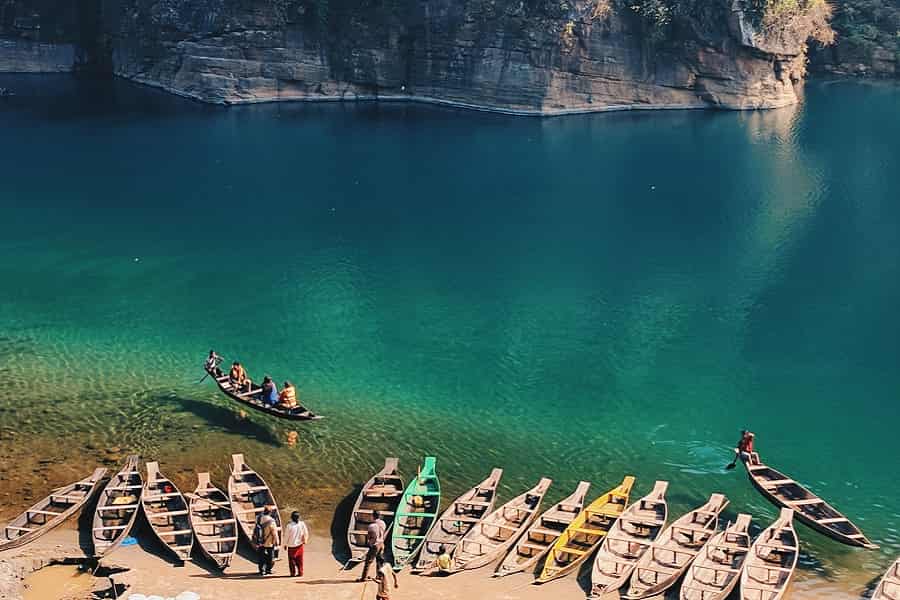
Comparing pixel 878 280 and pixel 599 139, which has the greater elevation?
pixel 599 139

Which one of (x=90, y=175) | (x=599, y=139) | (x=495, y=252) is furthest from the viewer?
(x=599, y=139)

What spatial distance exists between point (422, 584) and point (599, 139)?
67.1m

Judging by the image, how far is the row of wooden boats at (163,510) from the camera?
32.9 m

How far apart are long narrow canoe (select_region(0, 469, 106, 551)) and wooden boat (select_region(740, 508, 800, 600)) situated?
22.2 metres

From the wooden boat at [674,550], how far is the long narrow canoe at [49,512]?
1888 centimetres

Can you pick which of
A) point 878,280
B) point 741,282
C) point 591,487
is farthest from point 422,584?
point 878,280

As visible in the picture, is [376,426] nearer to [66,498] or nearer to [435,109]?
[66,498]

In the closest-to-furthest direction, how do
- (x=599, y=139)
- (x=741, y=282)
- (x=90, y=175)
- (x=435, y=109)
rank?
(x=741, y=282) → (x=90, y=175) → (x=599, y=139) → (x=435, y=109)

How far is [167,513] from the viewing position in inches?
1363

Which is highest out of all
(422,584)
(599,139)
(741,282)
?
(599,139)

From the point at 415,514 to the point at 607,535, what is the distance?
6442 mm

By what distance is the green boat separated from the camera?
1271 inches

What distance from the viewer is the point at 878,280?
58.9 meters

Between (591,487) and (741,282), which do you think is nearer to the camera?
(591,487)
